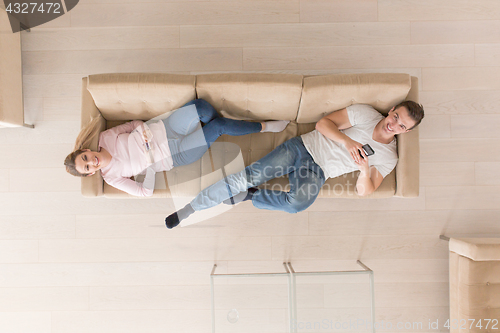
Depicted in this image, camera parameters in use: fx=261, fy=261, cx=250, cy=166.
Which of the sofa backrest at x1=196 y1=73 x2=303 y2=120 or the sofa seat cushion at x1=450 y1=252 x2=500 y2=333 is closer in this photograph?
the sofa backrest at x1=196 y1=73 x2=303 y2=120

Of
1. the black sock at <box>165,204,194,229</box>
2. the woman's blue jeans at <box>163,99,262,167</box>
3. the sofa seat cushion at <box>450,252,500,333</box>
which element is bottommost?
the sofa seat cushion at <box>450,252,500,333</box>

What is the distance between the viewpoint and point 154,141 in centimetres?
172

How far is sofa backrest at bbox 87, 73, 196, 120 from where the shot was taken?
1.57 metres

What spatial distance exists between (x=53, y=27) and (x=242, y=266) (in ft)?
8.12

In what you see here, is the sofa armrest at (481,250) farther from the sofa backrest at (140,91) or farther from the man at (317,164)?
the sofa backrest at (140,91)

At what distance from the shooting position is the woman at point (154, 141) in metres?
1.68

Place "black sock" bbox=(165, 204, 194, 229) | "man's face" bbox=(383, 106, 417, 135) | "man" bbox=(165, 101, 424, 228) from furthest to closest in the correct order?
"black sock" bbox=(165, 204, 194, 229) → "man" bbox=(165, 101, 424, 228) → "man's face" bbox=(383, 106, 417, 135)

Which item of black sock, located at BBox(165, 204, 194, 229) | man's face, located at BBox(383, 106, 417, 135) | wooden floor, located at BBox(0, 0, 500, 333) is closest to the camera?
man's face, located at BBox(383, 106, 417, 135)

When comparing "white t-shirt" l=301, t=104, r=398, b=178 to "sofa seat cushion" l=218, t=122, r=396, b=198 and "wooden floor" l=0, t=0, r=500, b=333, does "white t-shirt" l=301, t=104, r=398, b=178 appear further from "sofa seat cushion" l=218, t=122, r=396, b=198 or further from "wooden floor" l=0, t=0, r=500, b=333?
"wooden floor" l=0, t=0, r=500, b=333

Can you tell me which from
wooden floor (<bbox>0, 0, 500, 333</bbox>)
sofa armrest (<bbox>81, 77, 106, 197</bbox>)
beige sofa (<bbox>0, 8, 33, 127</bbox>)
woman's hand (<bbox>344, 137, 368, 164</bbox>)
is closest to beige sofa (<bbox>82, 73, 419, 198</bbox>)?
sofa armrest (<bbox>81, 77, 106, 197</bbox>)

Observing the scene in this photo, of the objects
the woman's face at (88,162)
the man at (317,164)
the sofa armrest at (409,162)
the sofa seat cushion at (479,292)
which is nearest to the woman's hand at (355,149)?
the man at (317,164)

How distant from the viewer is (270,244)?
2.11 metres

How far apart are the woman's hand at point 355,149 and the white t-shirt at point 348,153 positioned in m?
0.08

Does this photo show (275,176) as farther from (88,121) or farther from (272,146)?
(88,121)
